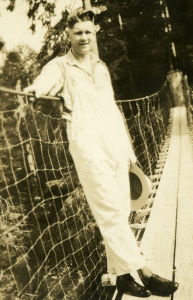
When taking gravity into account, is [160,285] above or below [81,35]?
below

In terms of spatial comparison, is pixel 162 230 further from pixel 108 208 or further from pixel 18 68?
pixel 18 68

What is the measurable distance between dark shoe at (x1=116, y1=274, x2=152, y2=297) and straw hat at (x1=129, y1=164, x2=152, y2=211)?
57cm

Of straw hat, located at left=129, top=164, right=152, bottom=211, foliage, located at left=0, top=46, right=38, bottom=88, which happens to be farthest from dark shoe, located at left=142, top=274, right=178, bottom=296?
foliage, located at left=0, top=46, right=38, bottom=88

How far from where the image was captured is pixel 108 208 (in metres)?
2.20

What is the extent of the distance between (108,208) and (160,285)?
1.56 ft

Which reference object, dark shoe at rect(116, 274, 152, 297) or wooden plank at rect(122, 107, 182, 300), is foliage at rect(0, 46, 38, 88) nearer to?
wooden plank at rect(122, 107, 182, 300)

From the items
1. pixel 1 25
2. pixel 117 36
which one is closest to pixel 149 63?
pixel 117 36

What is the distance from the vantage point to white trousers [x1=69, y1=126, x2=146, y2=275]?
2.18 metres

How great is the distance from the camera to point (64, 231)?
12.5 metres

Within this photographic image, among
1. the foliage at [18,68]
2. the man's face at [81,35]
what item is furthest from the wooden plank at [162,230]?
the foliage at [18,68]

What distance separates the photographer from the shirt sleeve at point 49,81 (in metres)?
2.15

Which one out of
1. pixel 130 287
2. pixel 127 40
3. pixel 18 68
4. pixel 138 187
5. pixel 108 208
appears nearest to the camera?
pixel 108 208

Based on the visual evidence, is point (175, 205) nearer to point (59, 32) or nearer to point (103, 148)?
point (103, 148)

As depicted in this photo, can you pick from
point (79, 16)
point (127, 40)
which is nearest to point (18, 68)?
point (127, 40)
